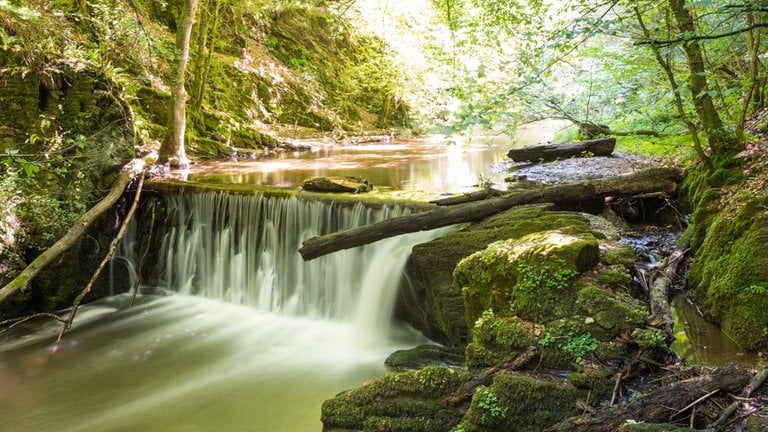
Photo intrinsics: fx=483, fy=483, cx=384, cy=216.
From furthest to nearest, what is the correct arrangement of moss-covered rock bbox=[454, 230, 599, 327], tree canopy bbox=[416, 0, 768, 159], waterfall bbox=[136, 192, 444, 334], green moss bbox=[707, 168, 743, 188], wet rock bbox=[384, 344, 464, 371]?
waterfall bbox=[136, 192, 444, 334], green moss bbox=[707, 168, 743, 188], wet rock bbox=[384, 344, 464, 371], tree canopy bbox=[416, 0, 768, 159], moss-covered rock bbox=[454, 230, 599, 327]

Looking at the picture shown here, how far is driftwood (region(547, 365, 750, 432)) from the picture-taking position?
2596mm

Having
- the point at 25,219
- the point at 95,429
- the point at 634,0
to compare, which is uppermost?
the point at 634,0

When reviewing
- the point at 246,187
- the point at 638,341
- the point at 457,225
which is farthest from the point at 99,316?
the point at 638,341

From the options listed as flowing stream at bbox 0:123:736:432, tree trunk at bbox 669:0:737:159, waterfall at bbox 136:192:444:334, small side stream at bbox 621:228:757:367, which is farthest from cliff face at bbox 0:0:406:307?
small side stream at bbox 621:228:757:367

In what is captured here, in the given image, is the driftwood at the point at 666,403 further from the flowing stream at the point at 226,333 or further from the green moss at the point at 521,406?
the flowing stream at the point at 226,333

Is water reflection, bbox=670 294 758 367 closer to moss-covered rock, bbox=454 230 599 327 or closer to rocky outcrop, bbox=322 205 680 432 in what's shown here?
rocky outcrop, bbox=322 205 680 432

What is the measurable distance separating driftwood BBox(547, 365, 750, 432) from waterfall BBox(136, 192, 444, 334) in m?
3.73

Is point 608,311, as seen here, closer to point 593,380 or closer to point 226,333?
point 593,380

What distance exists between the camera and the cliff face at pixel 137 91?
7508 millimetres

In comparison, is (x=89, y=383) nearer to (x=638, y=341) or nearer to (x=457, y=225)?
(x=457, y=225)

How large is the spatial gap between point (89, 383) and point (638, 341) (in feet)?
18.7

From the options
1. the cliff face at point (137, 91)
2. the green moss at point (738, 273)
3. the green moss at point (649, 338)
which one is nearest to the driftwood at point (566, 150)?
the cliff face at point (137, 91)

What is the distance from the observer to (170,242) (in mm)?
9000

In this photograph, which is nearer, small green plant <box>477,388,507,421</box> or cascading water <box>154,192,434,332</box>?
small green plant <box>477,388,507,421</box>
